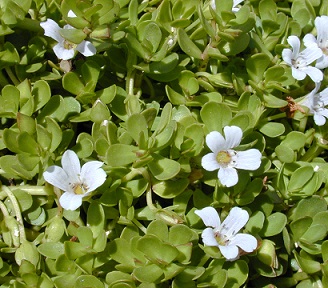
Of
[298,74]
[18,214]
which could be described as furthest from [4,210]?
[298,74]

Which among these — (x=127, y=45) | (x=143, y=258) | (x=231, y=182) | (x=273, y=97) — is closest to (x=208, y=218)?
(x=231, y=182)

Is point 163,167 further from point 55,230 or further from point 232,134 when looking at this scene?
point 55,230

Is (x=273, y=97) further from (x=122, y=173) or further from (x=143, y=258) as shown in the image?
(x=143, y=258)

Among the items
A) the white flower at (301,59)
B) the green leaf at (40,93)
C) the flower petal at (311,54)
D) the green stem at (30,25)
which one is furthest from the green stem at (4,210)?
the flower petal at (311,54)

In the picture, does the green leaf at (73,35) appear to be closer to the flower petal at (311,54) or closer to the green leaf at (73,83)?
the green leaf at (73,83)

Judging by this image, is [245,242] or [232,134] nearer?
[245,242]

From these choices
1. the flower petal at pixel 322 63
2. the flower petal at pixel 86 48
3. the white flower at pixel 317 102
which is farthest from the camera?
the flower petal at pixel 322 63
